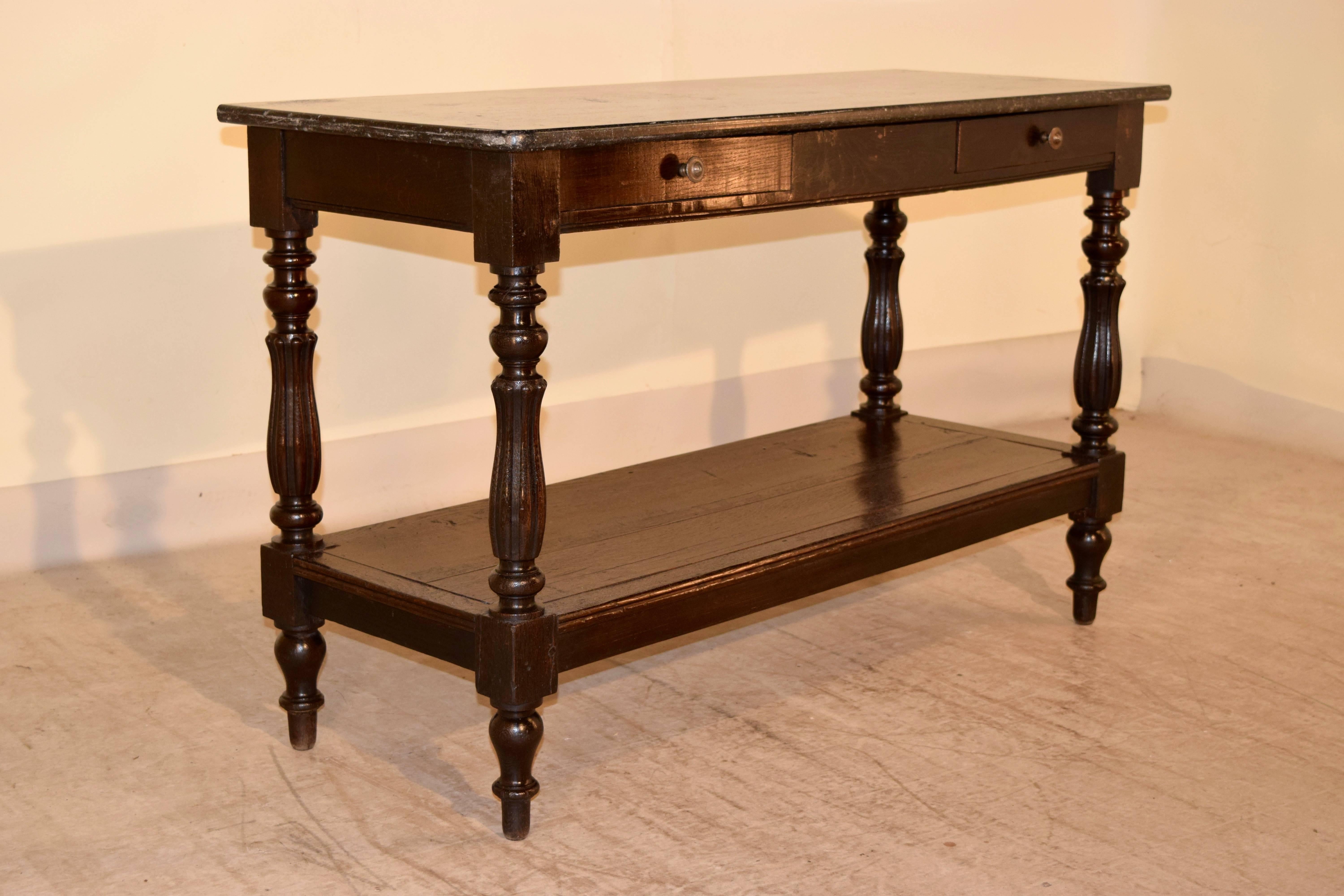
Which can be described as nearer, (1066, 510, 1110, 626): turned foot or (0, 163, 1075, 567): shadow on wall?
(1066, 510, 1110, 626): turned foot

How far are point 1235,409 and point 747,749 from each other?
3.00 metres

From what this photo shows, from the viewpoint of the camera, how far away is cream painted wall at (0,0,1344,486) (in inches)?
137

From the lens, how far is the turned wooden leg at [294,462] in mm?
2500

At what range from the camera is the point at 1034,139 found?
2910 millimetres

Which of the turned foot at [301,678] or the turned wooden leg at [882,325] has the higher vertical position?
the turned wooden leg at [882,325]

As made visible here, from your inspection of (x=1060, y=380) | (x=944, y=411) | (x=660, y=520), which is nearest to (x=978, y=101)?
(x=660, y=520)

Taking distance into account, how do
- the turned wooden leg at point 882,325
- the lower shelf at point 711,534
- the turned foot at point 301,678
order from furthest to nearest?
the turned wooden leg at point 882,325, the turned foot at point 301,678, the lower shelf at point 711,534

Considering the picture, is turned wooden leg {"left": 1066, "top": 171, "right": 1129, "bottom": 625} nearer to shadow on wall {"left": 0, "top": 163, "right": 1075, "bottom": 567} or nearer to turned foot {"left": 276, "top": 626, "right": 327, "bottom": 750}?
shadow on wall {"left": 0, "top": 163, "right": 1075, "bottom": 567}

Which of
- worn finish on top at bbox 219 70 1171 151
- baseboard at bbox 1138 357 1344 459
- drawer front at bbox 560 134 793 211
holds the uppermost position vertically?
worn finish on top at bbox 219 70 1171 151

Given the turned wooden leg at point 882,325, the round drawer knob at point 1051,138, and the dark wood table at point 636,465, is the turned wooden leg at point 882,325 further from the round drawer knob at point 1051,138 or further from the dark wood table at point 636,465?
the round drawer knob at point 1051,138

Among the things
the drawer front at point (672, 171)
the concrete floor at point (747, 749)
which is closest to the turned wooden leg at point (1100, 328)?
the concrete floor at point (747, 749)

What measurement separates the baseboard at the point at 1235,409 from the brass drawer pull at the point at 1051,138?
89.9 inches

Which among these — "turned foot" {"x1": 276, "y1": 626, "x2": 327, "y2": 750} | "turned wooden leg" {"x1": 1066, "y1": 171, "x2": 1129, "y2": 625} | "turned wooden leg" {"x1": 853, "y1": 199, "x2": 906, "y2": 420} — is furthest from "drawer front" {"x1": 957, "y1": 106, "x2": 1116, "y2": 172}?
"turned foot" {"x1": 276, "y1": 626, "x2": 327, "y2": 750}

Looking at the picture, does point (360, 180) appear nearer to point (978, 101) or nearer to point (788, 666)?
point (978, 101)
